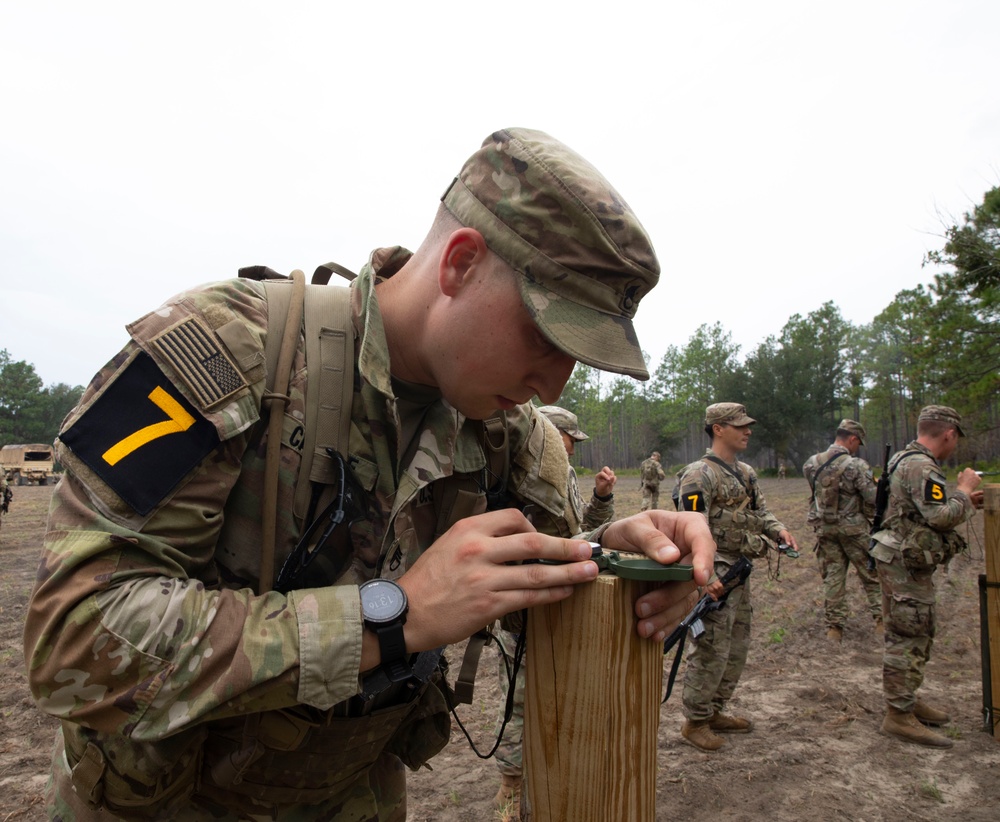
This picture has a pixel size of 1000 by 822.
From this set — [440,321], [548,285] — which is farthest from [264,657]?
[548,285]

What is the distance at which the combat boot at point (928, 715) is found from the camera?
586 centimetres

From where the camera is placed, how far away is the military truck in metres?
39.3

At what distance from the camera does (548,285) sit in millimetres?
1387

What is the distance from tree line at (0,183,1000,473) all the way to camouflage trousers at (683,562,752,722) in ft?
25.5

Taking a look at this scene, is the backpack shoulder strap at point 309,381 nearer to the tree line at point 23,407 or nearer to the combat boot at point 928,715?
the combat boot at point 928,715

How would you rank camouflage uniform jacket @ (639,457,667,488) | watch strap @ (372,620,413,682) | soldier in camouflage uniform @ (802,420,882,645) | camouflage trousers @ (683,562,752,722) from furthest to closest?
camouflage uniform jacket @ (639,457,667,488) < soldier in camouflage uniform @ (802,420,882,645) < camouflage trousers @ (683,562,752,722) < watch strap @ (372,620,413,682)

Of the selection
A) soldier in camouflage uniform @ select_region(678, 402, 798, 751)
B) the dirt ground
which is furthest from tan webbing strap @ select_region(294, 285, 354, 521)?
soldier in camouflage uniform @ select_region(678, 402, 798, 751)

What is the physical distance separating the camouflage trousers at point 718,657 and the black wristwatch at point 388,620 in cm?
485

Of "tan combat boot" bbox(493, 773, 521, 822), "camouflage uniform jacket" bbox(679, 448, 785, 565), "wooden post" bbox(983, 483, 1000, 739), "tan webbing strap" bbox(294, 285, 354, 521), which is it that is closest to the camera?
"tan webbing strap" bbox(294, 285, 354, 521)

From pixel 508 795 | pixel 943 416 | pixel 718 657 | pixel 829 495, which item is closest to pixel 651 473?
pixel 829 495

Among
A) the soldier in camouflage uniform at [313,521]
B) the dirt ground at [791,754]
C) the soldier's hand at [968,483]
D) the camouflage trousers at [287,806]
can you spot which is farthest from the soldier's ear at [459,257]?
the soldier's hand at [968,483]

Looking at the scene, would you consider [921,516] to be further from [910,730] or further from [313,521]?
[313,521]

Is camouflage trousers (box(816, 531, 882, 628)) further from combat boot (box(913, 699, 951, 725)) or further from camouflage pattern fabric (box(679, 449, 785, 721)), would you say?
camouflage pattern fabric (box(679, 449, 785, 721))

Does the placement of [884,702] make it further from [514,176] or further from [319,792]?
[514,176]
